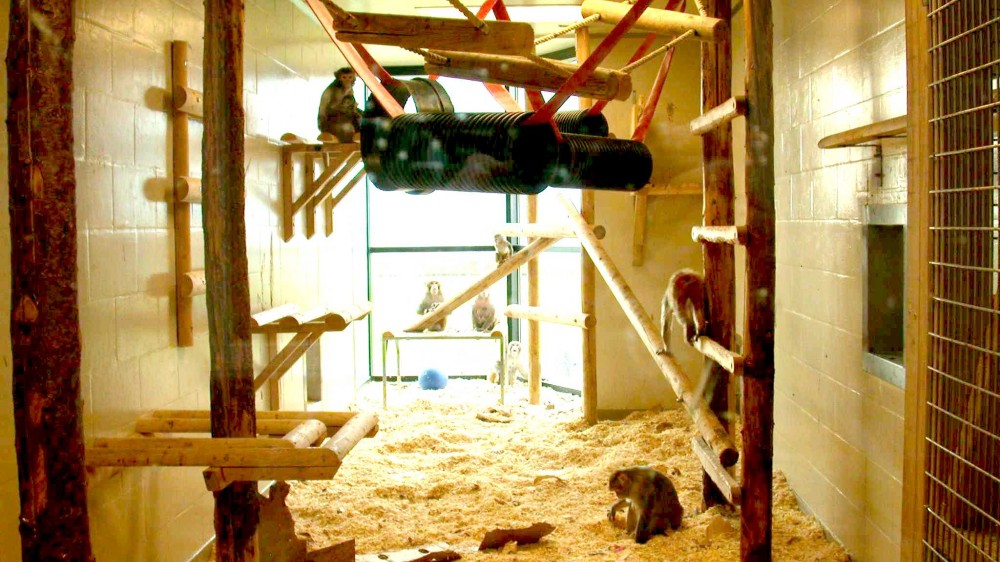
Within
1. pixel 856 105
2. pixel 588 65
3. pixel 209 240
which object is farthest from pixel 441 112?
pixel 856 105

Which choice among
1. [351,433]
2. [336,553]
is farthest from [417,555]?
[351,433]

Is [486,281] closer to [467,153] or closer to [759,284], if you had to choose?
[759,284]

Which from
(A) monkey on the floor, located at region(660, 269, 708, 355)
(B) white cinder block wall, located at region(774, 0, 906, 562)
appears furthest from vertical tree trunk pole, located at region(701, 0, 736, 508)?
(B) white cinder block wall, located at region(774, 0, 906, 562)

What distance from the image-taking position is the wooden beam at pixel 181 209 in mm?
3828

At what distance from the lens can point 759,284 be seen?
3488 millimetres

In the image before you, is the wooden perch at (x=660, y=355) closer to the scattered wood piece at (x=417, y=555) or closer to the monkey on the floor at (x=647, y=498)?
the monkey on the floor at (x=647, y=498)

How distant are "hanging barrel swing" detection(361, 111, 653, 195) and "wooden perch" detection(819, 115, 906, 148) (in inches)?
37.4

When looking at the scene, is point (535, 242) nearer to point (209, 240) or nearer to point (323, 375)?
point (323, 375)

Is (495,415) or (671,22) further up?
(671,22)

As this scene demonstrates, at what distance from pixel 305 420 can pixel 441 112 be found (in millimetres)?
1344

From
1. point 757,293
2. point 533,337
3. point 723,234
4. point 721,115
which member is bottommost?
point 533,337

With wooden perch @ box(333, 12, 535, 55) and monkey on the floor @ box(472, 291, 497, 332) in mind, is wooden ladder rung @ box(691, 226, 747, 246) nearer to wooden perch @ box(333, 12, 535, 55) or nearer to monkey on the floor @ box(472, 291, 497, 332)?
wooden perch @ box(333, 12, 535, 55)

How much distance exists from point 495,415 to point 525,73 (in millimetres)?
4365

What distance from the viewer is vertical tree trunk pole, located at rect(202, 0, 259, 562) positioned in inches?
120
